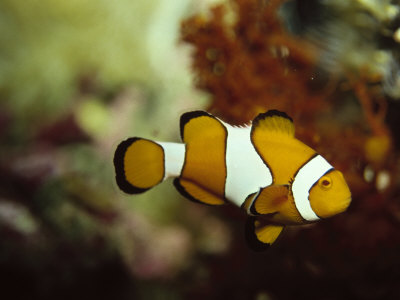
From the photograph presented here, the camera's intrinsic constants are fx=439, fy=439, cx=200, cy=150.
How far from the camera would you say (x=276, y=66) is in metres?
2.00

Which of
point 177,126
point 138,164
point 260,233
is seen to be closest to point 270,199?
point 260,233

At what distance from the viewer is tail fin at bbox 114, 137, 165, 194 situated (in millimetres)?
1214

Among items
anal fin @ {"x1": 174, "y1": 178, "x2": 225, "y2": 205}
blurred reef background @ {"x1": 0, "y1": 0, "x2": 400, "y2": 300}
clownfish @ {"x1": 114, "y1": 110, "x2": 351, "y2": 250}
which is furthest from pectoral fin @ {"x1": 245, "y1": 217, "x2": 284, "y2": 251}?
→ blurred reef background @ {"x1": 0, "y1": 0, "x2": 400, "y2": 300}

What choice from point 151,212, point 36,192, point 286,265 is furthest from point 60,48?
point 286,265

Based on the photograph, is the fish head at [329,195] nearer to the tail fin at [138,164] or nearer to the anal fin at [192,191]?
the anal fin at [192,191]

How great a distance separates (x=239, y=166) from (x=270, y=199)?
141mm

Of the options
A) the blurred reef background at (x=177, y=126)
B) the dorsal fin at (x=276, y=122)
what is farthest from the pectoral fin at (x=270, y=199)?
the blurred reef background at (x=177, y=126)

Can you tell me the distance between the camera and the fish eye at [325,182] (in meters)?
1.12

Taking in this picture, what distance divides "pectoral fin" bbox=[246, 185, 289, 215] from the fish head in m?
0.07

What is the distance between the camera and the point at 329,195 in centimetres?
111

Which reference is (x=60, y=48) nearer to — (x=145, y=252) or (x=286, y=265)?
(x=145, y=252)

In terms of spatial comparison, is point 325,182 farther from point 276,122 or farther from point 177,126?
point 177,126

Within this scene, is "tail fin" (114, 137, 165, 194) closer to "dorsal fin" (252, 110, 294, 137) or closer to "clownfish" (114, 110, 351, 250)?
"clownfish" (114, 110, 351, 250)

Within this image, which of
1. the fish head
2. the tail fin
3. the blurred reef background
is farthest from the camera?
the blurred reef background
